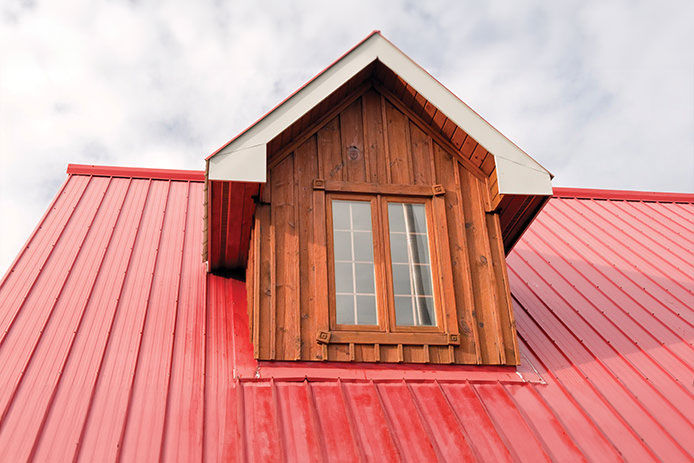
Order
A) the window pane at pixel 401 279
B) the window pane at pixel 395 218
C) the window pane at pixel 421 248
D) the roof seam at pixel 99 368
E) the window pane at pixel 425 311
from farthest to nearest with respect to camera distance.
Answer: the window pane at pixel 395 218 → the window pane at pixel 421 248 → the window pane at pixel 401 279 → the window pane at pixel 425 311 → the roof seam at pixel 99 368

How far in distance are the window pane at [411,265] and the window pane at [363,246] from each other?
24 cm

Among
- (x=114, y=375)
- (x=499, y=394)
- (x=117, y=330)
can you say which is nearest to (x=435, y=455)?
(x=499, y=394)

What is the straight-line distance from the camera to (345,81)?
7270 millimetres

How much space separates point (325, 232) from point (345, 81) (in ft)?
5.54

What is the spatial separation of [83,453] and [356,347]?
2.67 meters

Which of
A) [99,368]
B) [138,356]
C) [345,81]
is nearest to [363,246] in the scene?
[345,81]

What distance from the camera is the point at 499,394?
20.8 feet

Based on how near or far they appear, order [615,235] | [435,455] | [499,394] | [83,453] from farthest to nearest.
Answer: [615,235] < [499,394] < [435,455] < [83,453]

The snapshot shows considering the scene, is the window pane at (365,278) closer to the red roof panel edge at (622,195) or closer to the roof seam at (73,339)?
the roof seam at (73,339)

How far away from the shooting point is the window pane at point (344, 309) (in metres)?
6.73

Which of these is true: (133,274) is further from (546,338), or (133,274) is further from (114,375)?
(546,338)

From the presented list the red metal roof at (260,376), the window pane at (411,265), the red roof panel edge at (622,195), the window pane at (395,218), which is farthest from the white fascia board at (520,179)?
the red roof panel edge at (622,195)

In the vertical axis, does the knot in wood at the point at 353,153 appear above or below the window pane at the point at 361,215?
above

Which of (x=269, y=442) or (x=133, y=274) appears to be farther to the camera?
(x=133, y=274)
